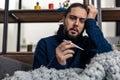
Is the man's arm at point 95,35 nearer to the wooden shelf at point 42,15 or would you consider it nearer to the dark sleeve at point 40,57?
the dark sleeve at point 40,57

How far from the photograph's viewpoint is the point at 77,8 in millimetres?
1356

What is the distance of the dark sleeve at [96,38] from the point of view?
1.04 meters

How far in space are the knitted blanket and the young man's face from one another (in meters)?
0.47

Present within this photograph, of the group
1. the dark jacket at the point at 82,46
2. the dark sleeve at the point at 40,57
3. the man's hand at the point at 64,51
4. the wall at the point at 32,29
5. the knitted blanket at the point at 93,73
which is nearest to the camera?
the knitted blanket at the point at 93,73

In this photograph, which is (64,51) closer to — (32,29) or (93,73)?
(93,73)

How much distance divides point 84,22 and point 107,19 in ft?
2.93

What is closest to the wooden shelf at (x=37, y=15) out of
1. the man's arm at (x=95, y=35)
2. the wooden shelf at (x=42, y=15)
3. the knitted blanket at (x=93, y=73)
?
the wooden shelf at (x=42, y=15)

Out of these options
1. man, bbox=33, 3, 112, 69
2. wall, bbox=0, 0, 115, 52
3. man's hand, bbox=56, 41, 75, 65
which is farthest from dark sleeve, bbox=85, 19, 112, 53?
wall, bbox=0, 0, 115, 52

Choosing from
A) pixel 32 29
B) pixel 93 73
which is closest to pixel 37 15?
pixel 32 29

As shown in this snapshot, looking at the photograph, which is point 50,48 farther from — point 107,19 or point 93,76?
point 107,19

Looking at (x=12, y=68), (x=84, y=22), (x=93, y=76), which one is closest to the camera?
(x=93, y=76)

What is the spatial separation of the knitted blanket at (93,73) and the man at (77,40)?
22 centimetres

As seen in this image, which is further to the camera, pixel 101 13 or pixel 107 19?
pixel 107 19

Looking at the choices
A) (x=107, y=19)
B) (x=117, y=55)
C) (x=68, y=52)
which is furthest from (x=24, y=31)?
(x=117, y=55)
